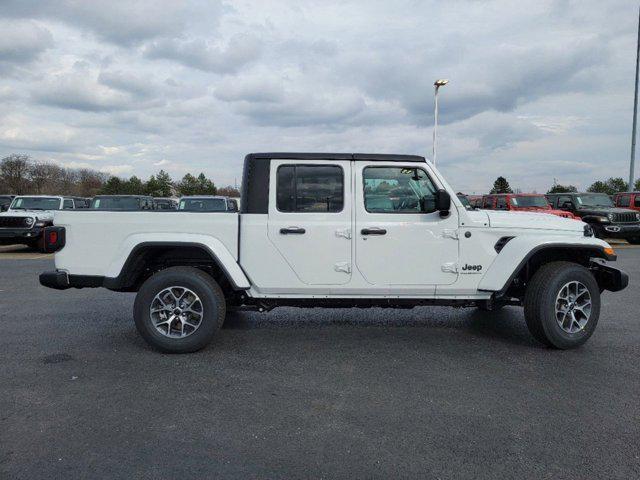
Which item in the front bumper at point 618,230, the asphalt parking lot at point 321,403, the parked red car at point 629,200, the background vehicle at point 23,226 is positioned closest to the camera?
the asphalt parking lot at point 321,403

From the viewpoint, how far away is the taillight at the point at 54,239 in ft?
15.8

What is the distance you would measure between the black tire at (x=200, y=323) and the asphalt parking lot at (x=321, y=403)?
164mm

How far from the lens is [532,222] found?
506cm

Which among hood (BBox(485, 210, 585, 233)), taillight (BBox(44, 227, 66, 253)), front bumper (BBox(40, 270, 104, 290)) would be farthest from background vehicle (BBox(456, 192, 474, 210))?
taillight (BBox(44, 227, 66, 253))

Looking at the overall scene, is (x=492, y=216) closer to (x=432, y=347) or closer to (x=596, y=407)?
(x=432, y=347)

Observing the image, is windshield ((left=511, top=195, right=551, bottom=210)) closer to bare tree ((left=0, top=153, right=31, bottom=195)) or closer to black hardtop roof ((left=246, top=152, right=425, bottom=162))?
black hardtop roof ((left=246, top=152, right=425, bottom=162))

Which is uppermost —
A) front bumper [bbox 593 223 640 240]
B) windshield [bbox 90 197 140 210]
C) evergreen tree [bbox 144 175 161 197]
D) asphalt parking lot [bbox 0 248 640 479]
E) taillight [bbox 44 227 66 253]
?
evergreen tree [bbox 144 175 161 197]

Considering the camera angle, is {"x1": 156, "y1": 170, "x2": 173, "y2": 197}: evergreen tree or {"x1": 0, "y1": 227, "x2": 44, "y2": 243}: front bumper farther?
{"x1": 156, "y1": 170, "x2": 173, "y2": 197}: evergreen tree

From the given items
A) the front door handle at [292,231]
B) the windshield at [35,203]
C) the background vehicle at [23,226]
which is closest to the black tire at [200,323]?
the front door handle at [292,231]

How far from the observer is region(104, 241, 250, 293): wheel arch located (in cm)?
477

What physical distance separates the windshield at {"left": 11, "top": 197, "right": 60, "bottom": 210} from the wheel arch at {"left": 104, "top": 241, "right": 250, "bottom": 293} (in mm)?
13038

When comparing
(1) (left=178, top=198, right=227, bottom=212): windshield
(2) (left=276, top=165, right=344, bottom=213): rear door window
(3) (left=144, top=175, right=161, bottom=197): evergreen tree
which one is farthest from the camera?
(3) (left=144, top=175, right=161, bottom=197): evergreen tree

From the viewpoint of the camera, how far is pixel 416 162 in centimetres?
502

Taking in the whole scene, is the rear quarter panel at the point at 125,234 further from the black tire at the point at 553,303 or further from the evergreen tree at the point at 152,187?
the evergreen tree at the point at 152,187
